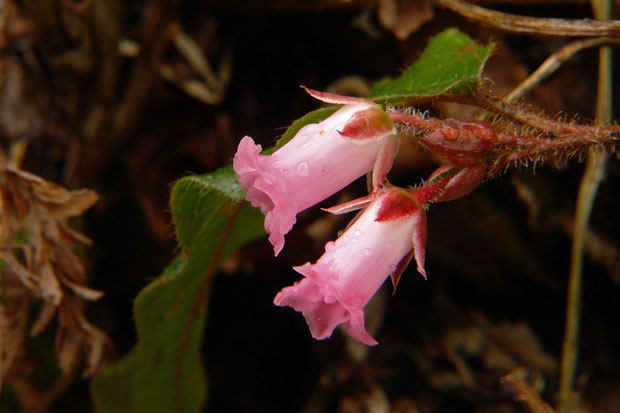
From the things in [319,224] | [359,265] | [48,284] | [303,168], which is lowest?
[319,224]

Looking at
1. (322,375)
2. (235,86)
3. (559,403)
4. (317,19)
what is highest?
(317,19)

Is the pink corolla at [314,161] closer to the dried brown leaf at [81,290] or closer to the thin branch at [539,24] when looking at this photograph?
the thin branch at [539,24]

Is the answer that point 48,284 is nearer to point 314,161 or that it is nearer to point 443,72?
point 314,161

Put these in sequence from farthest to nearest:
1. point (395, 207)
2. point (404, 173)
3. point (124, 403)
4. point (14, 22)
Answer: point (14, 22) < point (404, 173) < point (124, 403) < point (395, 207)

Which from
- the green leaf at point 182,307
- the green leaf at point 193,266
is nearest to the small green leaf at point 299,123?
the green leaf at point 193,266

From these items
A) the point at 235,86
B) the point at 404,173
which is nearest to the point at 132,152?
the point at 235,86

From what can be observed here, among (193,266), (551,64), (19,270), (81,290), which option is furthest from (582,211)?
(19,270)

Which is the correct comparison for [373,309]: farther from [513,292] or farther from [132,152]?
[132,152]
